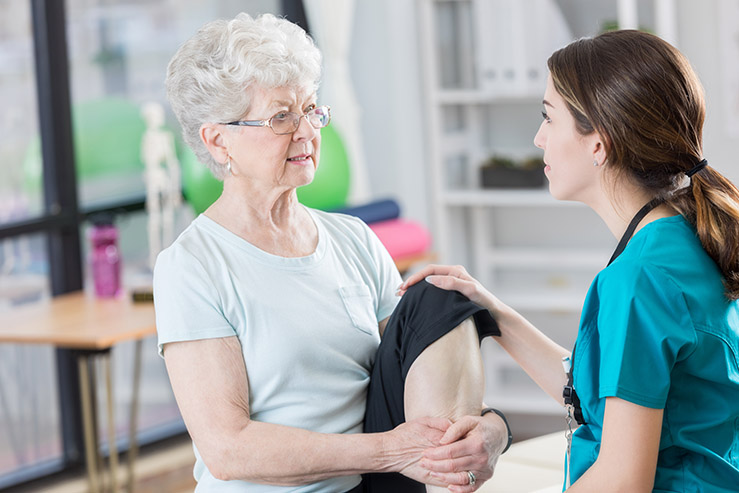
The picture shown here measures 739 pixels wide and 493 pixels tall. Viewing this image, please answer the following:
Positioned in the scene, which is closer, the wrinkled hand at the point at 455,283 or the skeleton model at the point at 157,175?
the wrinkled hand at the point at 455,283

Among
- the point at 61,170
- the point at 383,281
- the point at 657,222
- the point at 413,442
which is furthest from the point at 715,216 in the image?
the point at 61,170

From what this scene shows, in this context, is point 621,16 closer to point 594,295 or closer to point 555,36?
point 555,36

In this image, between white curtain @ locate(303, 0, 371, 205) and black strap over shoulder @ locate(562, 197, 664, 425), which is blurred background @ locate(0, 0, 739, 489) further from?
black strap over shoulder @ locate(562, 197, 664, 425)

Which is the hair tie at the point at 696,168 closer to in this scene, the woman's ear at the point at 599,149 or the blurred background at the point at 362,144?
the woman's ear at the point at 599,149

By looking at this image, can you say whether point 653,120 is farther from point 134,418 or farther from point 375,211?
point 134,418

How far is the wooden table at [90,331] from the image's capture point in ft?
8.92

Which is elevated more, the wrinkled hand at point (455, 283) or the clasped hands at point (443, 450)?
the wrinkled hand at point (455, 283)

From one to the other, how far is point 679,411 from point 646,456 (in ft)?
0.34

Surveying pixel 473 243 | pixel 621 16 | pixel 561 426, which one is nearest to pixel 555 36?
pixel 621 16

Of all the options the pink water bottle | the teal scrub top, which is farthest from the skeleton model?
the teal scrub top

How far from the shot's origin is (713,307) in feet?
4.71

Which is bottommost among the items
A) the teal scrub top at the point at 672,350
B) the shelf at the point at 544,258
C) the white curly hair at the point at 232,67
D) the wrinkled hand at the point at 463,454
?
the wrinkled hand at the point at 463,454

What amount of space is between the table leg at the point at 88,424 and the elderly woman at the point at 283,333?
1243 millimetres

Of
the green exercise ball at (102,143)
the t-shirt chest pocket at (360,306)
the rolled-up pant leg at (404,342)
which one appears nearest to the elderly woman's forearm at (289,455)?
the rolled-up pant leg at (404,342)
